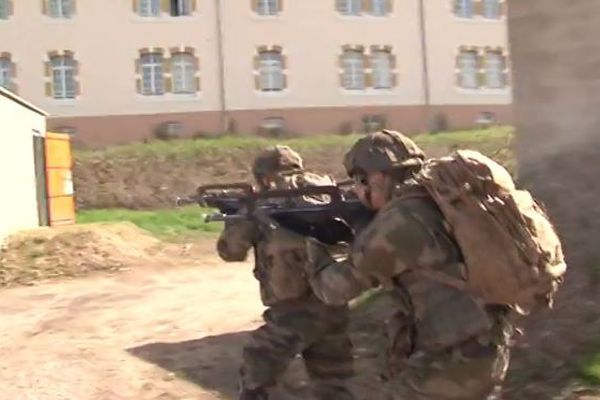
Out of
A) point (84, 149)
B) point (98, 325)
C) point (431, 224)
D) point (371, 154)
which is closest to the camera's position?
point (431, 224)

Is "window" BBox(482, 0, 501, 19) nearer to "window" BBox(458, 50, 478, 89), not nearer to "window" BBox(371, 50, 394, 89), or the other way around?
"window" BBox(458, 50, 478, 89)

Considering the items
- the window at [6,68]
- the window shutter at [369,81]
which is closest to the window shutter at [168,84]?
the window at [6,68]

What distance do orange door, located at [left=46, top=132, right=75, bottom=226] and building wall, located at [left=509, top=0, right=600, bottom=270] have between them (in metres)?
13.0

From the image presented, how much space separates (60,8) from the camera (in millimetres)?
33625

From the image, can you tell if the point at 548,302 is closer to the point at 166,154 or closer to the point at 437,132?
the point at 166,154

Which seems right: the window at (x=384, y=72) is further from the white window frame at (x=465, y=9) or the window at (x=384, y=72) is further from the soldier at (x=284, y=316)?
the soldier at (x=284, y=316)

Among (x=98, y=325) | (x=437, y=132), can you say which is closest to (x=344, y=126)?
(x=437, y=132)

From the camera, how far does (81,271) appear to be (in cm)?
1473

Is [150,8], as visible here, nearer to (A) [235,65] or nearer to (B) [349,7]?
(A) [235,65]

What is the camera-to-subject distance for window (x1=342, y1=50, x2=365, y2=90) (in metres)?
36.1

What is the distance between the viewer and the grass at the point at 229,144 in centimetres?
2777

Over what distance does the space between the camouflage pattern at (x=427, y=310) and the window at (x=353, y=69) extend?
3269cm

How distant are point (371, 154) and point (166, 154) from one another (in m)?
24.3

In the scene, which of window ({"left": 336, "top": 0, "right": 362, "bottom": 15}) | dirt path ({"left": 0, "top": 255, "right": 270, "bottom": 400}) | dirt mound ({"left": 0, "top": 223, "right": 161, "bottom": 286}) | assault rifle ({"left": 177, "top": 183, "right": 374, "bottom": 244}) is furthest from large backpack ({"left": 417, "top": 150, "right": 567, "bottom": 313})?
window ({"left": 336, "top": 0, "right": 362, "bottom": 15})
